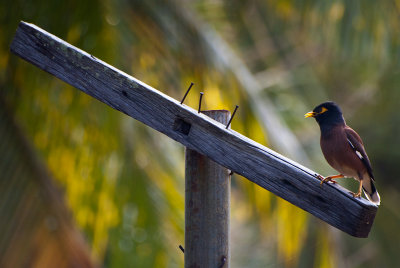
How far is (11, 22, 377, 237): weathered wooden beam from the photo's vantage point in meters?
2.71

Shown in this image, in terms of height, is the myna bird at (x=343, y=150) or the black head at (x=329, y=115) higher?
the black head at (x=329, y=115)

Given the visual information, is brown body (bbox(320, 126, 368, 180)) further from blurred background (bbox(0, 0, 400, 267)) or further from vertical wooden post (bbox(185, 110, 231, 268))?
blurred background (bbox(0, 0, 400, 267))

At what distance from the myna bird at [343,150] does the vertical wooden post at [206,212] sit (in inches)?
34.6

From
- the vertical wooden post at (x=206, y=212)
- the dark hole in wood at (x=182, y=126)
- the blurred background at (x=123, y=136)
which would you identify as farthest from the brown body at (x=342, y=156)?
the blurred background at (x=123, y=136)

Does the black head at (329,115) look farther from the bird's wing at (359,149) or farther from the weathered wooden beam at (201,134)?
the weathered wooden beam at (201,134)

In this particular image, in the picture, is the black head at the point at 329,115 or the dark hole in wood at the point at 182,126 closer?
the dark hole in wood at the point at 182,126

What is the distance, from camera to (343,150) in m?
3.63

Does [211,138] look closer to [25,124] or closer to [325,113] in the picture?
[325,113]

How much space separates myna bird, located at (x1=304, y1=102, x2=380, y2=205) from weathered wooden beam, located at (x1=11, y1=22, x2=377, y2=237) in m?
0.85

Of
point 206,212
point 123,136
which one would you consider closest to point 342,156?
point 206,212

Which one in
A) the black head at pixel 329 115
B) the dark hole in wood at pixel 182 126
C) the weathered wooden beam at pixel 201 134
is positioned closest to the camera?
the weathered wooden beam at pixel 201 134

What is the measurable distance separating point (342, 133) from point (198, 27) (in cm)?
325

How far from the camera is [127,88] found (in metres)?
3.03

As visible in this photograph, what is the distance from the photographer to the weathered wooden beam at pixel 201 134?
8.88 feet
